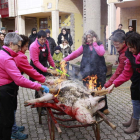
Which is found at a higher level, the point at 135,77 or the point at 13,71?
the point at 13,71

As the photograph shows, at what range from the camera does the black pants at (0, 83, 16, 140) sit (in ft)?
9.54

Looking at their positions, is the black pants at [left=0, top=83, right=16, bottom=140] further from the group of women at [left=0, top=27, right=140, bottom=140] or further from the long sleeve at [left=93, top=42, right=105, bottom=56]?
the long sleeve at [left=93, top=42, right=105, bottom=56]

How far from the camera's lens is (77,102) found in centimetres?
300

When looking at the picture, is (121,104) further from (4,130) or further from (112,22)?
(112,22)

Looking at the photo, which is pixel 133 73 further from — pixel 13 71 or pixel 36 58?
pixel 36 58

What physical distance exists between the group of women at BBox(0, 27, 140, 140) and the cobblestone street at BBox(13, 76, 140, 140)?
24 cm

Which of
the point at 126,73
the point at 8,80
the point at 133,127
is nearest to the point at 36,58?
the point at 8,80

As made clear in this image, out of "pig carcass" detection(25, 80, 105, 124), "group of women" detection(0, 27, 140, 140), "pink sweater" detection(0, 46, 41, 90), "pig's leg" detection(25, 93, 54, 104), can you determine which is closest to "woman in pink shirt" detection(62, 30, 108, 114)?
"group of women" detection(0, 27, 140, 140)

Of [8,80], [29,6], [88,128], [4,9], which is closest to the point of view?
[8,80]

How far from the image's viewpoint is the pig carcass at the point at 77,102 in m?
2.77

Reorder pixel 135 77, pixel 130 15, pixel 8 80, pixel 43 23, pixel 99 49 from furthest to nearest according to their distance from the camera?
pixel 43 23 < pixel 130 15 < pixel 99 49 < pixel 135 77 < pixel 8 80

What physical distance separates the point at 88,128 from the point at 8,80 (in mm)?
2065

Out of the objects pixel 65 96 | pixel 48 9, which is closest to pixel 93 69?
pixel 65 96

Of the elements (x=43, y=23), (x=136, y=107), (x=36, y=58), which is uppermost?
(x=43, y=23)
